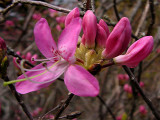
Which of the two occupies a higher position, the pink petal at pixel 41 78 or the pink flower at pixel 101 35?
the pink flower at pixel 101 35

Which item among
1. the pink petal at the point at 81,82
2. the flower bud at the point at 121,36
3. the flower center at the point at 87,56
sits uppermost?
the flower bud at the point at 121,36

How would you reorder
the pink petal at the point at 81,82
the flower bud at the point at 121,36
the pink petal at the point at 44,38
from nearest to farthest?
the pink petal at the point at 81,82, the flower bud at the point at 121,36, the pink petal at the point at 44,38

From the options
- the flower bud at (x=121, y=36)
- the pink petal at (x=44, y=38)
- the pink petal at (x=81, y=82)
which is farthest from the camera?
the pink petal at (x=44, y=38)

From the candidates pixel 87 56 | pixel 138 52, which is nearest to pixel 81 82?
pixel 87 56

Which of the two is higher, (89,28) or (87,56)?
(89,28)

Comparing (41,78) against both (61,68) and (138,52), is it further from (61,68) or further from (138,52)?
(138,52)

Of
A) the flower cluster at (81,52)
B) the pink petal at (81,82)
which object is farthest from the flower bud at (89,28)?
the pink petal at (81,82)

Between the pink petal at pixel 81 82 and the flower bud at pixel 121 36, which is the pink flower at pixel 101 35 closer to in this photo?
the flower bud at pixel 121 36

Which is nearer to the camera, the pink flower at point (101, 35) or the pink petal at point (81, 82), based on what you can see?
the pink petal at point (81, 82)
